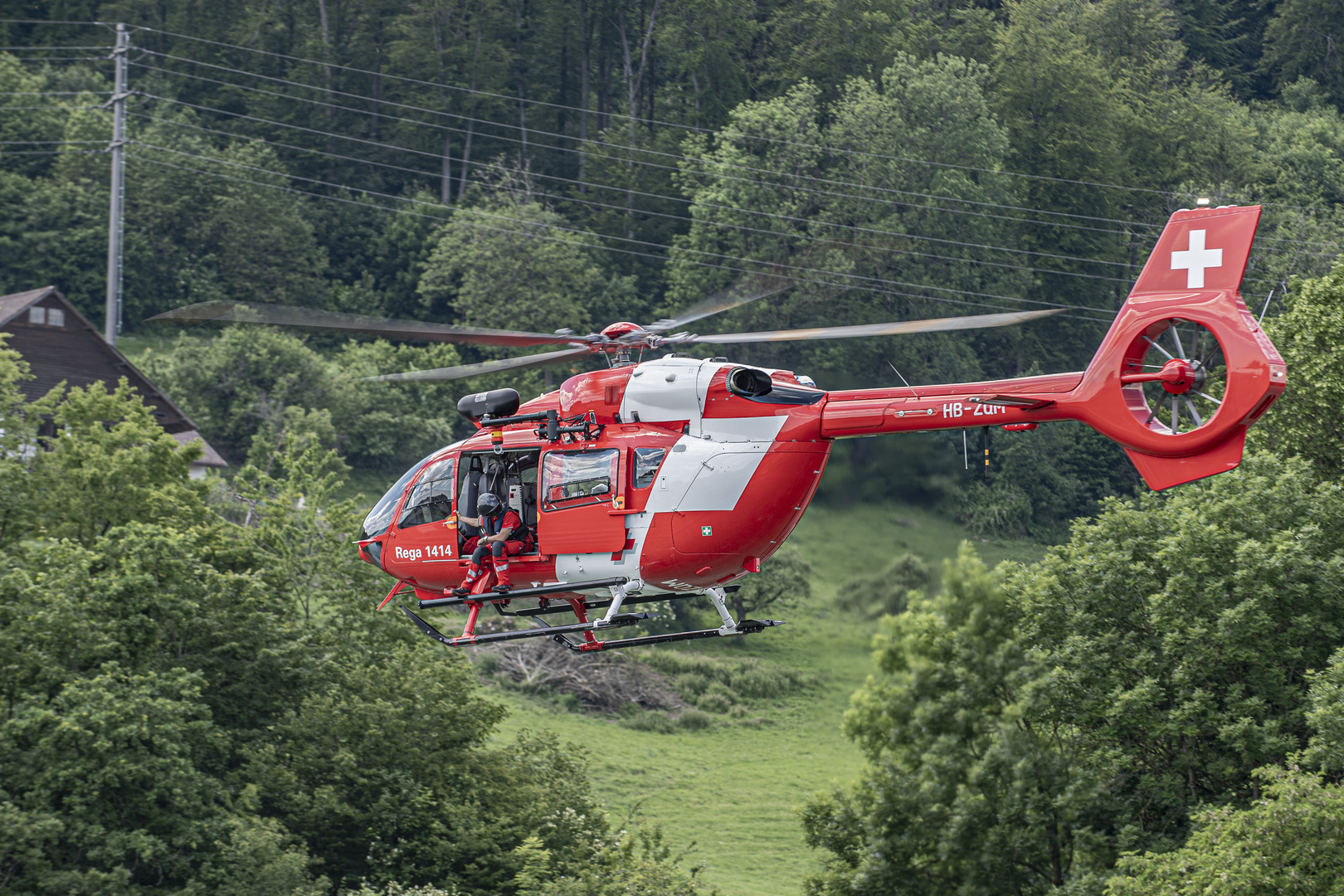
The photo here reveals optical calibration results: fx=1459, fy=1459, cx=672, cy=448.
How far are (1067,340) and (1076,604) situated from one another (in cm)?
1005

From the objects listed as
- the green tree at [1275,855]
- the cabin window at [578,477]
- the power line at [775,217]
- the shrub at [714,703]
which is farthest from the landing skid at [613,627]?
the power line at [775,217]

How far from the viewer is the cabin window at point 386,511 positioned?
83.7 feet

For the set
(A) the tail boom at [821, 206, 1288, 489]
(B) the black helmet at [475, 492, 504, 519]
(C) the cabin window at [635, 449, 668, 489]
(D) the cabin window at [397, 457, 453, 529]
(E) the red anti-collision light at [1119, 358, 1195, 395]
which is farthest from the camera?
(D) the cabin window at [397, 457, 453, 529]

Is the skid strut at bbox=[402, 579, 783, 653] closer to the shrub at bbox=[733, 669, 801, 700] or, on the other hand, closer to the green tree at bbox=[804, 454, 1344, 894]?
the green tree at bbox=[804, 454, 1344, 894]

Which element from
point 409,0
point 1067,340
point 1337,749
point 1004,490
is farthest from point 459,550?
Result: point 409,0

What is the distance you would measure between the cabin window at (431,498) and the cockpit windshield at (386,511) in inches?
13.4

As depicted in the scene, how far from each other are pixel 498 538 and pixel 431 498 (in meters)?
2.18

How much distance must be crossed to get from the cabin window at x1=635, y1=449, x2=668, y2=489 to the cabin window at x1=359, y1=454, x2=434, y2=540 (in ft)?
15.8

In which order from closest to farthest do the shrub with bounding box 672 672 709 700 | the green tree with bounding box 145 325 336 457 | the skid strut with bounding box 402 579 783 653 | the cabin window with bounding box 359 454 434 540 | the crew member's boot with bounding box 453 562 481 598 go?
the skid strut with bounding box 402 579 783 653 → the crew member's boot with bounding box 453 562 481 598 → the cabin window with bounding box 359 454 434 540 → the shrub with bounding box 672 672 709 700 → the green tree with bounding box 145 325 336 457

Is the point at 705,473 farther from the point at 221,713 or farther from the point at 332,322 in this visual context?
the point at 221,713

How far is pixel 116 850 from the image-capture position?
33781 mm

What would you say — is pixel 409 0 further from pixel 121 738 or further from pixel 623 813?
pixel 121 738

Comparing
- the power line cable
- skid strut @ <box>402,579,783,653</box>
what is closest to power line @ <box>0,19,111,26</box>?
the power line cable

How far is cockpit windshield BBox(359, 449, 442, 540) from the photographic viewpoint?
83.7ft
